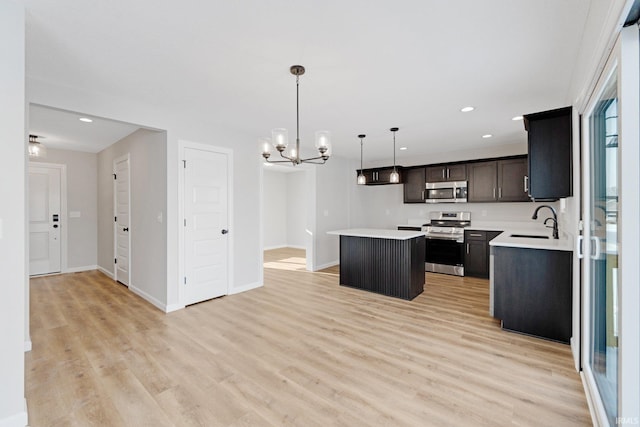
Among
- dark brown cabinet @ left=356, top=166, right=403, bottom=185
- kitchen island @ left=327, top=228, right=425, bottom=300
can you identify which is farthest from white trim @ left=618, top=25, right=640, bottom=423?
dark brown cabinet @ left=356, top=166, right=403, bottom=185

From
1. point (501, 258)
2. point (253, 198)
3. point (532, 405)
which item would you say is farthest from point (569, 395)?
point (253, 198)

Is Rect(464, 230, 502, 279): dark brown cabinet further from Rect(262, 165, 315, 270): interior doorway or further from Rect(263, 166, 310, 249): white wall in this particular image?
Rect(263, 166, 310, 249): white wall

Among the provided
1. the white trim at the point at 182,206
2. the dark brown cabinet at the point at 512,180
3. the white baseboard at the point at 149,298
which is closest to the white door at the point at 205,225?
the white trim at the point at 182,206

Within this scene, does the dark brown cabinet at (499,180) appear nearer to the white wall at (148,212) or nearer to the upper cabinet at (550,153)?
the upper cabinet at (550,153)

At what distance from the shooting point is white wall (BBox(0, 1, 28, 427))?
1650 millimetres

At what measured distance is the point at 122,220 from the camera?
16.2 feet

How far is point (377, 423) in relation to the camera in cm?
173

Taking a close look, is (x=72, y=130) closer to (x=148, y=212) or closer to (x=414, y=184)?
(x=148, y=212)

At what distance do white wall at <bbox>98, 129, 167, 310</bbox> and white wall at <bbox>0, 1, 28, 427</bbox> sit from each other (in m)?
2.00

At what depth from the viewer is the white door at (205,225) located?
12.8 ft

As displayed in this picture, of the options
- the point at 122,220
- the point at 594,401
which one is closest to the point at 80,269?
the point at 122,220

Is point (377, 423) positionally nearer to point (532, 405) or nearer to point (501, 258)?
point (532, 405)

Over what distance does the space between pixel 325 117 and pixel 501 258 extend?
2.69 meters

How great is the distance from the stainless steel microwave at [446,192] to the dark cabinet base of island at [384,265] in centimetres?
188
